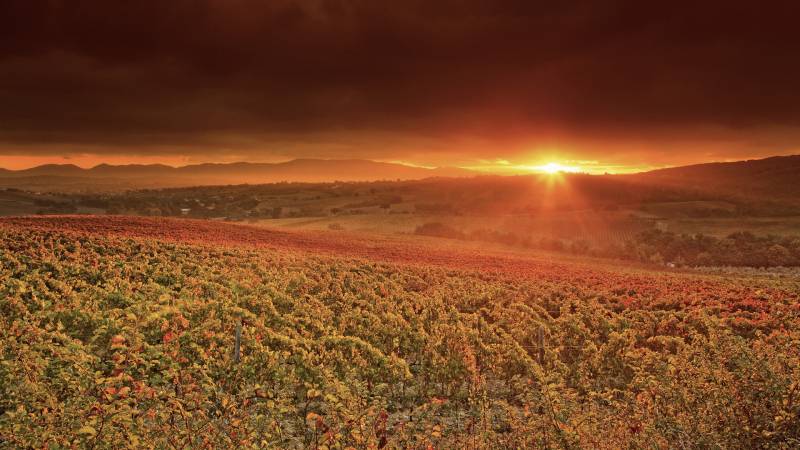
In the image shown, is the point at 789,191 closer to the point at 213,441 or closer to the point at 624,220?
the point at 624,220

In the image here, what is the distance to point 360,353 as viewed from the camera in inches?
574

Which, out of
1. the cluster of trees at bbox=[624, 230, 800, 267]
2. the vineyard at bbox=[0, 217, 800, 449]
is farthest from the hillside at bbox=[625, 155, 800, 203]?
the vineyard at bbox=[0, 217, 800, 449]

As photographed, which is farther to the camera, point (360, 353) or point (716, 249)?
point (716, 249)

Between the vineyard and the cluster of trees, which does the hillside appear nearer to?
the cluster of trees

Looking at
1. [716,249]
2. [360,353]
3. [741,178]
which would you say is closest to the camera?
[360,353]

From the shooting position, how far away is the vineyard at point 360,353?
27.8 ft

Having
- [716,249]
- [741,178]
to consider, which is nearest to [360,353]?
[716,249]

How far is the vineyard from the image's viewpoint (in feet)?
27.8

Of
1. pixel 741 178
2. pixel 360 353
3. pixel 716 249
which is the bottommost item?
pixel 716 249

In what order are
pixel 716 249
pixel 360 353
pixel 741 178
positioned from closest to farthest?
pixel 360 353 < pixel 716 249 < pixel 741 178

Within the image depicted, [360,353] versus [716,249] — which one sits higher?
[360,353]

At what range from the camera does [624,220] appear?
86.4 meters

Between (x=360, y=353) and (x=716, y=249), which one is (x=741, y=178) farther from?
(x=360, y=353)

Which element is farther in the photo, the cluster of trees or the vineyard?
the cluster of trees
